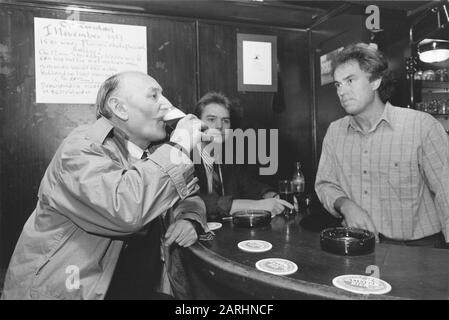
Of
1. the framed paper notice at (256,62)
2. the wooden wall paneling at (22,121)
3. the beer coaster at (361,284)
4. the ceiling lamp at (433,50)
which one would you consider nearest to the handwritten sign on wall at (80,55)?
the wooden wall paneling at (22,121)

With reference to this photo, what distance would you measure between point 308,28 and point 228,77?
0.76 meters

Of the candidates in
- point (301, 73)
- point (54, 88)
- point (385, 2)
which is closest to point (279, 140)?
point (301, 73)

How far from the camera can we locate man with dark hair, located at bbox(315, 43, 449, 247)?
66.9 inches

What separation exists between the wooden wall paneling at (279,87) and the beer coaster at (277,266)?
150 centimetres

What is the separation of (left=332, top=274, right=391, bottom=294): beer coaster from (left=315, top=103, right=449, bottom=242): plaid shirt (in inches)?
35.3

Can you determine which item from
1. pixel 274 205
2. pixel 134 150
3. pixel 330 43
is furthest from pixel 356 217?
pixel 330 43

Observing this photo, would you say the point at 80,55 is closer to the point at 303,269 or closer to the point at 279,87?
the point at 279,87

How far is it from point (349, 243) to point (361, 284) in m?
0.22

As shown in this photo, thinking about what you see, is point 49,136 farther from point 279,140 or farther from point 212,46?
point 279,140

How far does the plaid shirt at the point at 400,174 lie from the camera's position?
1.69 metres

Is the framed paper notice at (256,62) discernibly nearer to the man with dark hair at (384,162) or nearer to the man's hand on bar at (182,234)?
the man with dark hair at (384,162)

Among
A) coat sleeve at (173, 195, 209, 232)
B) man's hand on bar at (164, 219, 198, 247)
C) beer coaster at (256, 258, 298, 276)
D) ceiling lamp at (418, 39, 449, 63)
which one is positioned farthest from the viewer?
ceiling lamp at (418, 39, 449, 63)

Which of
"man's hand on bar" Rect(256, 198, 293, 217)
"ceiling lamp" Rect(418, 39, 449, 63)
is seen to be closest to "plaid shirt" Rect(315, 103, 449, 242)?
"man's hand on bar" Rect(256, 198, 293, 217)

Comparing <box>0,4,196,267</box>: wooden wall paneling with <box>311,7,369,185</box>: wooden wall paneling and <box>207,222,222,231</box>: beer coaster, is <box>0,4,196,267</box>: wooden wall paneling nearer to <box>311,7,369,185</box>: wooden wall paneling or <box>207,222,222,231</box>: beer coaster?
<box>207,222,222,231</box>: beer coaster
